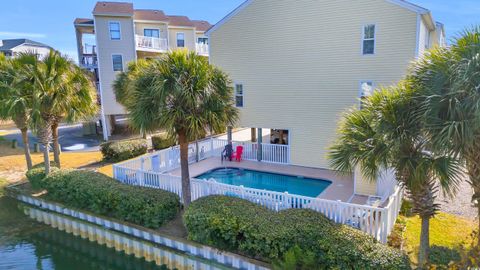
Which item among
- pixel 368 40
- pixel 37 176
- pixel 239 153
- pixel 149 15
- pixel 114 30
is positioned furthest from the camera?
pixel 149 15

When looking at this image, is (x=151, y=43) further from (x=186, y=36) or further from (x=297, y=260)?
(x=297, y=260)

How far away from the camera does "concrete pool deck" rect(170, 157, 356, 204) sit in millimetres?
12641

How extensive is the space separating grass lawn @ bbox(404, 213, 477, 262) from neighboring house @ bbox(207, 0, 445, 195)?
2214 millimetres

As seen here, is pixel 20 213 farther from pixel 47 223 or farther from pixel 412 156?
pixel 412 156

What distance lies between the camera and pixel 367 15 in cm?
1411

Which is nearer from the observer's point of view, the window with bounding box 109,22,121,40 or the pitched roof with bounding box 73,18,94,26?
the window with bounding box 109,22,121,40

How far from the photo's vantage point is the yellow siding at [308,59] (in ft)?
45.8

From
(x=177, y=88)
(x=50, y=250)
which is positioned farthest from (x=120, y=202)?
(x=177, y=88)

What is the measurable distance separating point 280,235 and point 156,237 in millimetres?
4601

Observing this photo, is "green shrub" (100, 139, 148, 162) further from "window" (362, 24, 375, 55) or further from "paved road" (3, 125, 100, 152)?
"window" (362, 24, 375, 55)

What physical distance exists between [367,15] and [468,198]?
895cm

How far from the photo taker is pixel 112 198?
1103 centimetres

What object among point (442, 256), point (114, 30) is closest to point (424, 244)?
point (442, 256)

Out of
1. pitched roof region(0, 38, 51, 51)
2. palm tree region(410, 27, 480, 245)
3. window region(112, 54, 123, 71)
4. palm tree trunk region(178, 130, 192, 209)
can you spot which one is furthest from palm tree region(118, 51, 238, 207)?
pitched roof region(0, 38, 51, 51)
